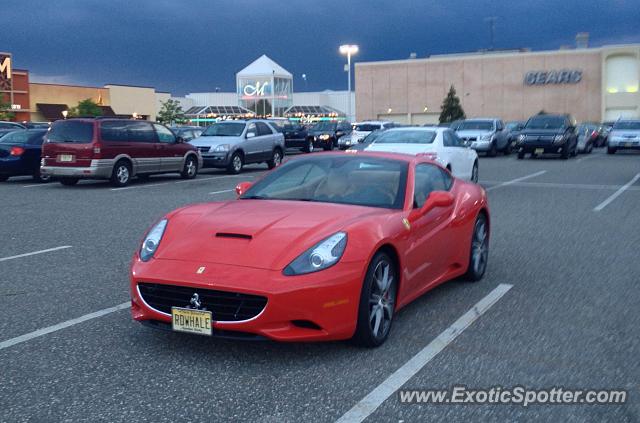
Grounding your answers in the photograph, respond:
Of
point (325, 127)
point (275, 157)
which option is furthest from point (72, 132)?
point (325, 127)

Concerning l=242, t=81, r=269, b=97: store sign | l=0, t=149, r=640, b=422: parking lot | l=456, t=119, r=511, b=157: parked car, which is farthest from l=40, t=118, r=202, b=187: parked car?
l=242, t=81, r=269, b=97: store sign

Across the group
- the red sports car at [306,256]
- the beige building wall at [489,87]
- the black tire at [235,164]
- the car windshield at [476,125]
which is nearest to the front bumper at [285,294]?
the red sports car at [306,256]

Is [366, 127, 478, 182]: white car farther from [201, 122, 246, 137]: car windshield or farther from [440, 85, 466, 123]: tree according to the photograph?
[440, 85, 466, 123]: tree

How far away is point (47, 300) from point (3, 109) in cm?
5314

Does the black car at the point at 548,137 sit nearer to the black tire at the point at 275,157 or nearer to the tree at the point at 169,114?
the black tire at the point at 275,157

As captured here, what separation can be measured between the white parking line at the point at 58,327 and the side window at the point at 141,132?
43.1 ft

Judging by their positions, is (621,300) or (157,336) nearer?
(157,336)

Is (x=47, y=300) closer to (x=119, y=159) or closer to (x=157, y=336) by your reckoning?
(x=157, y=336)

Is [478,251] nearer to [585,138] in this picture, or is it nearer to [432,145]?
[432,145]

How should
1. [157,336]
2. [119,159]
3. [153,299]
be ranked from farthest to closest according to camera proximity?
[119,159], [157,336], [153,299]

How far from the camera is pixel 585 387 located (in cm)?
449

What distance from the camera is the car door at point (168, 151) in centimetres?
2003

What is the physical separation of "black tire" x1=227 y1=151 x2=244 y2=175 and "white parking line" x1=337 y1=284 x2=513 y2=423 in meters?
16.6

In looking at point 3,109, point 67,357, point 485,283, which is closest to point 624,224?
point 485,283
